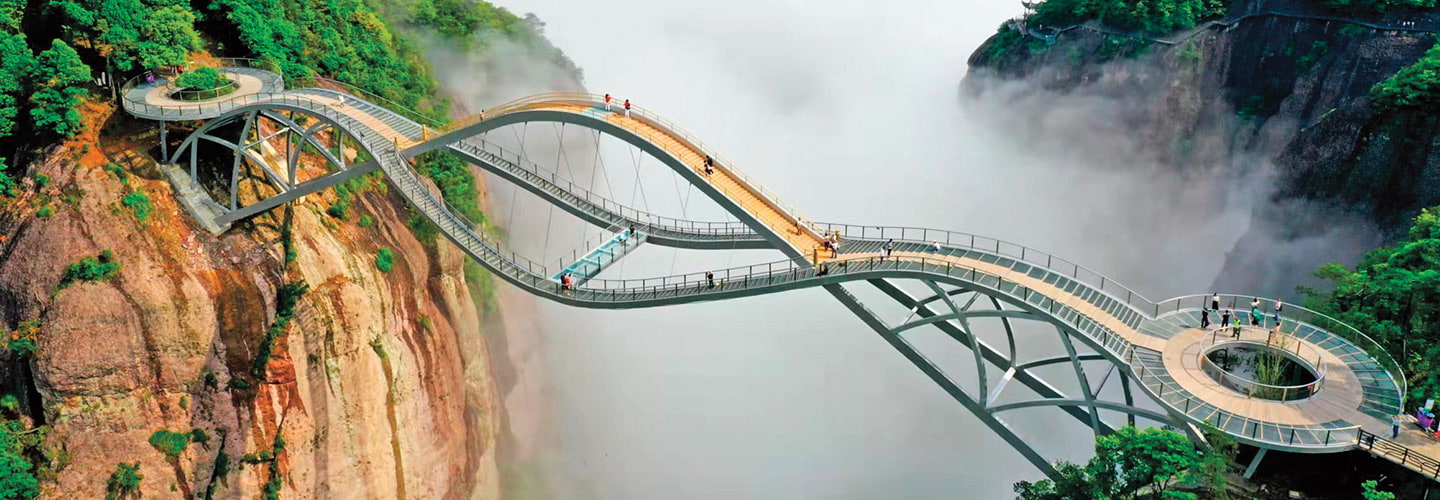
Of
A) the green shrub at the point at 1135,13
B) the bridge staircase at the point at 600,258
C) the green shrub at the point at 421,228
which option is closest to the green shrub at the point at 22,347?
the green shrub at the point at 421,228

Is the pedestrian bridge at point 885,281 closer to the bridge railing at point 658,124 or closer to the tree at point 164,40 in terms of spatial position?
the bridge railing at point 658,124

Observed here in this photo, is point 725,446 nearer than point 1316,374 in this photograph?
No

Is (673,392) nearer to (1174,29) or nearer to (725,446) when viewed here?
(725,446)

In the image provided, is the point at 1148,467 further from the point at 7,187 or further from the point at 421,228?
the point at 7,187

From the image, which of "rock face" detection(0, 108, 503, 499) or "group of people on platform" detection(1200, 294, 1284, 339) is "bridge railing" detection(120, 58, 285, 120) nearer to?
"rock face" detection(0, 108, 503, 499)

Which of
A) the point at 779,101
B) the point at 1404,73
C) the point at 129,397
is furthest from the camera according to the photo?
the point at 779,101

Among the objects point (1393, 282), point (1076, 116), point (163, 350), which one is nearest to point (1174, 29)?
point (1076, 116)
